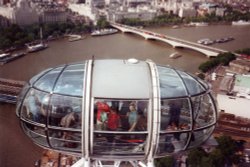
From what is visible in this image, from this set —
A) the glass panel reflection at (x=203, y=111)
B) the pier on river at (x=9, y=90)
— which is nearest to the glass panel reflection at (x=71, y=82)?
the glass panel reflection at (x=203, y=111)

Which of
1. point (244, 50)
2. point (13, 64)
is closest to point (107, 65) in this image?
point (13, 64)

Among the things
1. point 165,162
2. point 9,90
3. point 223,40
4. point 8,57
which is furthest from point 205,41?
point 165,162

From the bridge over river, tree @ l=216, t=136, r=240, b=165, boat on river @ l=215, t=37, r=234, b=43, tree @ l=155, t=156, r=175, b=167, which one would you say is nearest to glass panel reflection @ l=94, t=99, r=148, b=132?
tree @ l=155, t=156, r=175, b=167

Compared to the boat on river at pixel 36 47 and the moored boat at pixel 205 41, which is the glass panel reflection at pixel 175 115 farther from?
the moored boat at pixel 205 41

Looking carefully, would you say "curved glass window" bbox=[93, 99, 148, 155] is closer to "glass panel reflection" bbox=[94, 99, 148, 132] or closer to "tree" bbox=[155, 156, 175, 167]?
"glass panel reflection" bbox=[94, 99, 148, 132]

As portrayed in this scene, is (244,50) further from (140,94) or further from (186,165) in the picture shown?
(140,94)

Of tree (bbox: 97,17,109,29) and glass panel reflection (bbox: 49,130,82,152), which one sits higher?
glass panel reflection (bbox: 49,130,82,152)
